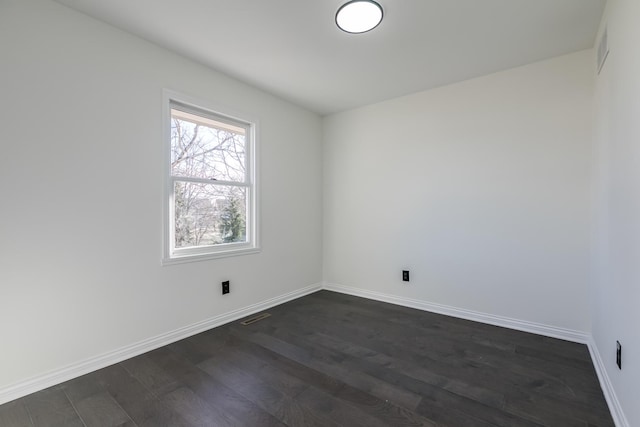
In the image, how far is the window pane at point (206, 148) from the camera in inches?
104

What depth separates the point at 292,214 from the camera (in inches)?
147

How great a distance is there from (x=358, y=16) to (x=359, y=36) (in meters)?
0.31

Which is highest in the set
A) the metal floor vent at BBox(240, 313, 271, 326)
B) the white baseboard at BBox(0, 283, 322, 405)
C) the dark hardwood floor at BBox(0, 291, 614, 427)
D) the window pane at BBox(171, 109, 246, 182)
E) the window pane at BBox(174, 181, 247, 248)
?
the window pane at BBox(171, 109, 246, 182)

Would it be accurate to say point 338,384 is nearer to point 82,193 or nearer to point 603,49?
point 82,193

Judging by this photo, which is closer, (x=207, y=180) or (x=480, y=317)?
(x=207, y=180)

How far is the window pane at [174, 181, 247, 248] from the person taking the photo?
8.71 ft

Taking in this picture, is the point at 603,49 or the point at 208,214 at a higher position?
the point at 603,49

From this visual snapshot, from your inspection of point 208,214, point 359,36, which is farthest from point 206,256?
point 359,36

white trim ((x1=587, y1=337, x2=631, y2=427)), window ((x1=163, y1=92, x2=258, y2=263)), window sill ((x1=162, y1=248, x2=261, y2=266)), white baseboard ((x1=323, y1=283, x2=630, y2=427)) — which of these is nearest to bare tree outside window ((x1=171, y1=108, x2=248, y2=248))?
window ((x1=163, y1=92, x2=258, y2=263))

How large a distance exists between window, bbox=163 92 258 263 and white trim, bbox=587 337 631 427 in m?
2.95

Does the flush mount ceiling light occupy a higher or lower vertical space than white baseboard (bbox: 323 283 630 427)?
higher

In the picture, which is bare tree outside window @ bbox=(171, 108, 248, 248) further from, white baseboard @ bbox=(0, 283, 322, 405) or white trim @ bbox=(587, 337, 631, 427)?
white trim @ bbox=(587, 337, 631, 427)

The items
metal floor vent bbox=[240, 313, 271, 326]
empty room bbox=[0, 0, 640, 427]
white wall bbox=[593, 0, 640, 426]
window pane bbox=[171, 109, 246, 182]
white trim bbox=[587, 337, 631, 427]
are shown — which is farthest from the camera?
metal floor vent bbox=[240, 313, 271, 326]

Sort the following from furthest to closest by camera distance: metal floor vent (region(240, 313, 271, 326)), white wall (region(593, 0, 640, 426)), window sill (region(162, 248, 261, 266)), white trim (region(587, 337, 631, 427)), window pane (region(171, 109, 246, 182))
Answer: metal floor vent (region(240, 313, 271, 326)) → window pane (region(171, 109, 246, 182)) → window sill (region(162, 248, 261, 266)) → white trim (region(587, 337, 631, 427)) → white wall (region(593, 0, 640, 426))
